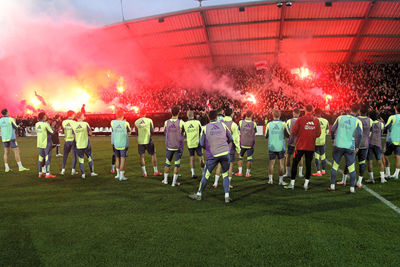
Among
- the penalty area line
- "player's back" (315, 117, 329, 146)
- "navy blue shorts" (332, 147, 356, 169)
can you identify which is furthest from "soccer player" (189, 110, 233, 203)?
"player's back" (315, 117, 329, 146)

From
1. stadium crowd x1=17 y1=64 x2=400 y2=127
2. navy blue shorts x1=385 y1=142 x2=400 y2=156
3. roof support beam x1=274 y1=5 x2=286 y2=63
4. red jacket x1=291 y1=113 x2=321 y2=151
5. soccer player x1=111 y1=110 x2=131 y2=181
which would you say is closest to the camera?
red jacket x1=291 y1=113 x2=321 y2=151

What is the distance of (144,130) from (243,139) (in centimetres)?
301

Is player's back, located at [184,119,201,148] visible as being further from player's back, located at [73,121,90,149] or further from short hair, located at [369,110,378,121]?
short hair, located at [369,110,378,121]

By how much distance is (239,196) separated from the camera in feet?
20.1

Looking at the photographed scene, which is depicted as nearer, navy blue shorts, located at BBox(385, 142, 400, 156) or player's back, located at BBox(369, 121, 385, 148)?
player's back, located at BBox(369, 121, 385, 148)

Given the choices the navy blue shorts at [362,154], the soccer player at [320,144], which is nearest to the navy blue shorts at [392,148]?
the navy blue shorts at [362,154]

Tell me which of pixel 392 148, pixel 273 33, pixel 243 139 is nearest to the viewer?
pixel 392 148

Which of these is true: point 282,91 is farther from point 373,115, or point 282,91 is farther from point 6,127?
point 6,127

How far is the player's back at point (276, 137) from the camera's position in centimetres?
700

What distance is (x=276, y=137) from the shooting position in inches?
277

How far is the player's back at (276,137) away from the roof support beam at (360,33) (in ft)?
91.0

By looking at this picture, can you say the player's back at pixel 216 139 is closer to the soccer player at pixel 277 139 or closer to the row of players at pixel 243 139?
the row of players at pixel 243 139

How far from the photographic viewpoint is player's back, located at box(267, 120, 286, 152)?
7.00 m

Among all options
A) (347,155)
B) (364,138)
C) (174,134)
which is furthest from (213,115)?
(364,138)
